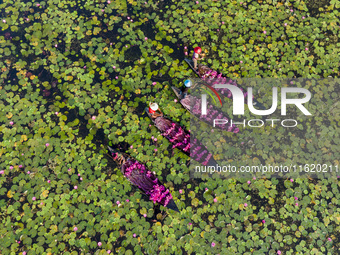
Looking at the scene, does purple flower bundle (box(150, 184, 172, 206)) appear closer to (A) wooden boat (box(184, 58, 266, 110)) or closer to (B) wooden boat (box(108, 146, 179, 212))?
(B) wooden boat (box(108, 146, 179, 212))

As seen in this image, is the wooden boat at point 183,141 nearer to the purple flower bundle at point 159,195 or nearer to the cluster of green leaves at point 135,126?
the cluster of green leaves at point 135,126

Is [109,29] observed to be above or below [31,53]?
above

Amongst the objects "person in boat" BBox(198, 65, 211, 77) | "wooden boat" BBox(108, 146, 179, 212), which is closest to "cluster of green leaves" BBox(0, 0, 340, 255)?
"wooden boat" BBox(108, 146, 179, 212)

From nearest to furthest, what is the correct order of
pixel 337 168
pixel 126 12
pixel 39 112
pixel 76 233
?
1. pixel 76 233
2. pixel 337 168
3. pixel 39 112
4. pixel 126 12

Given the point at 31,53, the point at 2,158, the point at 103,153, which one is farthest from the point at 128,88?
the point at 2,158

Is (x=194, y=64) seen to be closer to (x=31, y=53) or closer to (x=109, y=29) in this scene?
(x=109, y=29)

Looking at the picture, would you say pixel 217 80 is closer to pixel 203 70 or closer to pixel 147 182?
pixel 203 70
